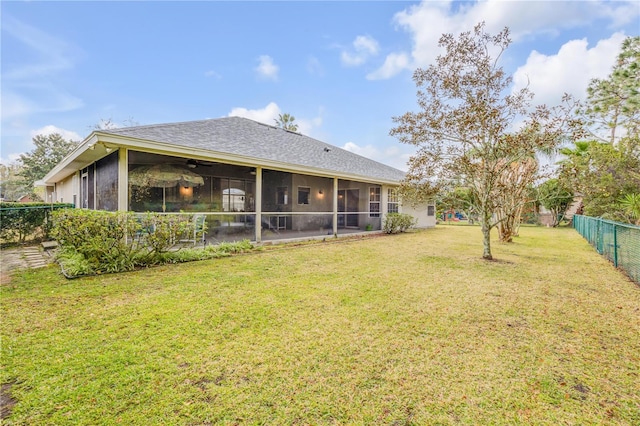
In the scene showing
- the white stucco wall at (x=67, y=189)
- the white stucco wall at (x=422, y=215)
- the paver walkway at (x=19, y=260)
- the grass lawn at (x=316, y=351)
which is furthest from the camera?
the white stucco wall at (x=422, y=215)

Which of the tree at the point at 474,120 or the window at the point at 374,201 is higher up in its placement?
the tree at the point at 474,120

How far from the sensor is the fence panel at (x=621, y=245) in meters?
5.93

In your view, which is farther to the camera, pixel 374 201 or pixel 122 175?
pixel 374 201

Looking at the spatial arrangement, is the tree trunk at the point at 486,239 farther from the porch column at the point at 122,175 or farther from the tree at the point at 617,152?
the porch column at the point at 122,175

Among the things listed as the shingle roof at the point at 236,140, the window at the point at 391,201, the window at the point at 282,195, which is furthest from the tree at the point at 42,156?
the window at the point at 391,201

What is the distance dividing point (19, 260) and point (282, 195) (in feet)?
27.8

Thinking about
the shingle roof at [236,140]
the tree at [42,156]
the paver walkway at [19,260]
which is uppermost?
the tree at [42,156]

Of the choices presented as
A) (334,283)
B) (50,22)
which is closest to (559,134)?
(334,283)

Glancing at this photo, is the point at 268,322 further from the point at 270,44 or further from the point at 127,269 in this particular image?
the point at 270,44

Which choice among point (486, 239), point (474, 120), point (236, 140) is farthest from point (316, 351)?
point (236, 140)

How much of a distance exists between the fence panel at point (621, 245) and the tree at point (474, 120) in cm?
236

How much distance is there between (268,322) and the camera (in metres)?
3.58

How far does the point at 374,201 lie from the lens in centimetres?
1515

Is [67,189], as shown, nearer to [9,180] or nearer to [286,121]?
[286,121]
